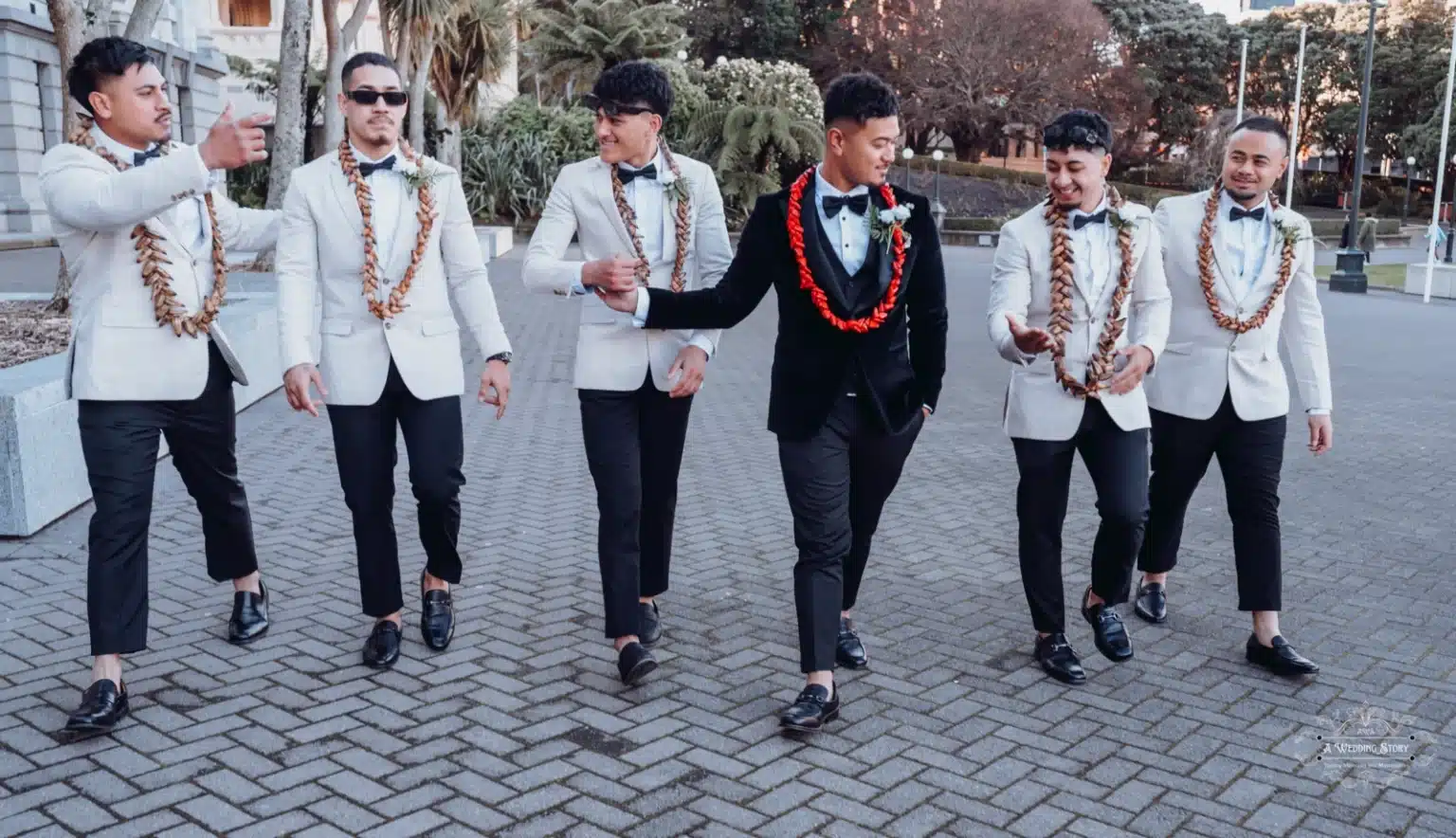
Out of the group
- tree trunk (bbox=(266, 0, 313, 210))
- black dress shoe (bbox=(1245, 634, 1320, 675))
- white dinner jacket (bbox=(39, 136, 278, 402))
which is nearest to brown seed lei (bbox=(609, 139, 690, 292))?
white dinner jacket (bbox=(39, 136, 278, 402))

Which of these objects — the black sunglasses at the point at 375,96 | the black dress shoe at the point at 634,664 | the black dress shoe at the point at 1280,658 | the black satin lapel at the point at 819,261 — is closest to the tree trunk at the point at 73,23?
the black sunglasses at the point at 375,96

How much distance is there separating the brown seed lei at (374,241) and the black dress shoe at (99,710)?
1.44 metres

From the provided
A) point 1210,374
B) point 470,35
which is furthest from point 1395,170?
point 1210,374

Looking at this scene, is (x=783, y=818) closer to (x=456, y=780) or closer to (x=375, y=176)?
(x=456, y=780)

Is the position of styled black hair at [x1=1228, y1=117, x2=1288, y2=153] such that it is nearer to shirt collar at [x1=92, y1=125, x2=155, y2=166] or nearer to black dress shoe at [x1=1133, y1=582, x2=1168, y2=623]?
black dress shoe at [x1=1133, y1=582, x2=1168, y2=623]

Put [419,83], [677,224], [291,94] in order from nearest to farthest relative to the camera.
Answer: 1. [677,224]
2. [291,94]
3. [419,83]

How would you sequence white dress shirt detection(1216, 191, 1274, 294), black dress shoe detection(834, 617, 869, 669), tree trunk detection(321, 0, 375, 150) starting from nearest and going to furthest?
black dress shoe detection(834, 617, 869, 669), white dress shirt detection(1216, 191, 1274, 294), tree trunk detection(321, 0, 375, 150)

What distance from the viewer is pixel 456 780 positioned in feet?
12.3

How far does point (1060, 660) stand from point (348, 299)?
2749 mm

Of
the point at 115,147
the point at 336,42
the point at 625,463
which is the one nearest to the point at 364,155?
the point at 115,147

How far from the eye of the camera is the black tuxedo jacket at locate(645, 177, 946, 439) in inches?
160

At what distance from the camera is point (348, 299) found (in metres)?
4.49

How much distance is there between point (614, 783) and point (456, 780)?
444 mm

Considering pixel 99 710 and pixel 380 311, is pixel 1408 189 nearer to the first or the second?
pixel 380 311
